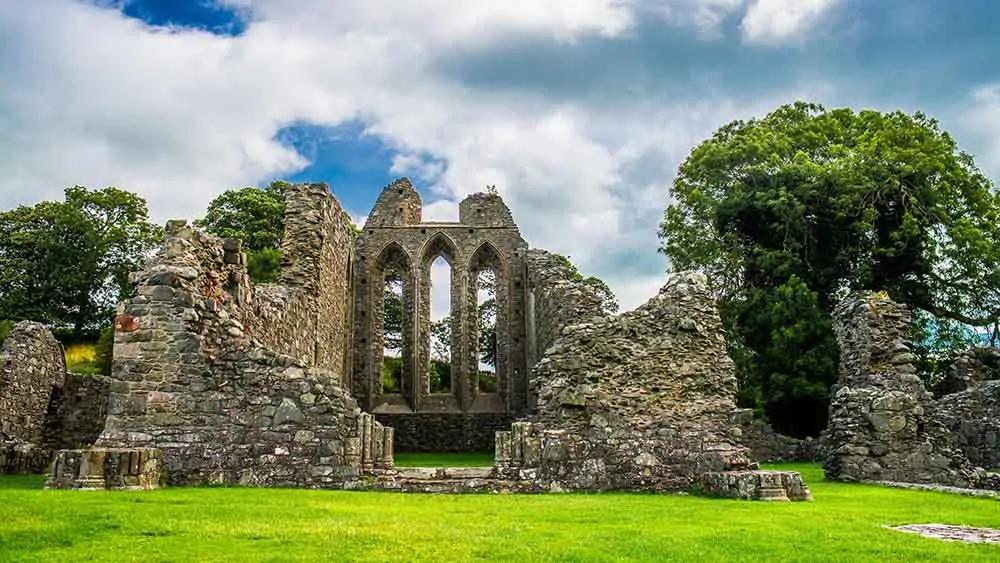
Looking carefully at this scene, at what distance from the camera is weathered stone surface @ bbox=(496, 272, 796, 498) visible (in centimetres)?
1252

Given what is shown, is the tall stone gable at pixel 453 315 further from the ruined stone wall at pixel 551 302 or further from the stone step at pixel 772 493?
the stone step at pixel 772 493

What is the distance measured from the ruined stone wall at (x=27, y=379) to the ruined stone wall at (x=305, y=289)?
4.66 m

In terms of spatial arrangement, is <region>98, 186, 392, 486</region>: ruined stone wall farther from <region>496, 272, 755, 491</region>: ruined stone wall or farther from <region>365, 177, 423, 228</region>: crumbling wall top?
<region>365, 177, 423, 228</region>: crumbling wall top

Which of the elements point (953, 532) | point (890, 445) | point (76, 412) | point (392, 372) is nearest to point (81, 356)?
point (392, 372)

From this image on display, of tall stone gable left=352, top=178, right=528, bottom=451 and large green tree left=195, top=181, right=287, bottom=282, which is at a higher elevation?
large green tree left=195, top=181, right=287, bottom=282

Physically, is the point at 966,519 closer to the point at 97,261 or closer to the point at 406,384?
the point at 406,384

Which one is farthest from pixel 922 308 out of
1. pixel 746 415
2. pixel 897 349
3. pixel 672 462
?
pixel 672 462

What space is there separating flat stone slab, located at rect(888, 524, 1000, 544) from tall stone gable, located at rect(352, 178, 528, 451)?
827 inches

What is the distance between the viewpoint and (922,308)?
93.5ft

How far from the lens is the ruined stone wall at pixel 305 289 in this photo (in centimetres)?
1597

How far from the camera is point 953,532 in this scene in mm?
7840

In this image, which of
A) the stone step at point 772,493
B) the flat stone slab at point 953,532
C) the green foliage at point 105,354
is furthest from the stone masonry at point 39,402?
the flat stone slab at point 953,532

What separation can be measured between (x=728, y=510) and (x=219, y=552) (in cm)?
568

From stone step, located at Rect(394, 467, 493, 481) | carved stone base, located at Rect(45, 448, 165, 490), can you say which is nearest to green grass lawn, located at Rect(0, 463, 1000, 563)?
carved stone base, located at Rect(45, 448, 165, 490)
